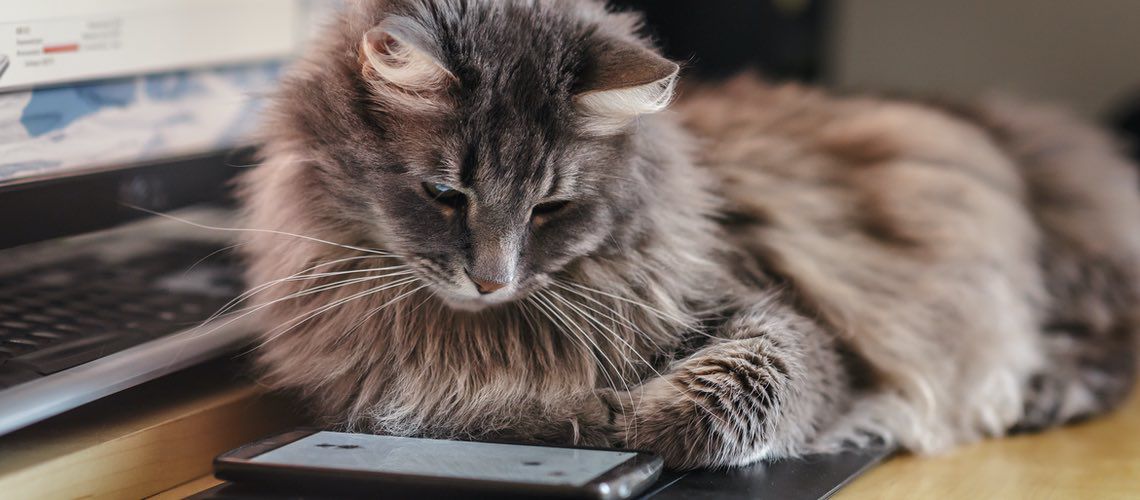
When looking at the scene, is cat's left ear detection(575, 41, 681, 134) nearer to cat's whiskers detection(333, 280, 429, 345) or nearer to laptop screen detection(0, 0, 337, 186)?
cat's whiskers detection(333, 280, 429, 345)

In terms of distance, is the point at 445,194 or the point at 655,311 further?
the point at 655,311

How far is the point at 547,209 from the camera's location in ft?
4.06

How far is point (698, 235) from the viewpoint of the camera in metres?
1.39

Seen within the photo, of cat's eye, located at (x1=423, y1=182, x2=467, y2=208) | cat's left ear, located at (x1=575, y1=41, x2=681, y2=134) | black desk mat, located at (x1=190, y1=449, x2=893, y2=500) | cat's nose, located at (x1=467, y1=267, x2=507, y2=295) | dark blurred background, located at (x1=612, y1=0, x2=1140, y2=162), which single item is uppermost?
dark blurred background, located at (x1=612, y1=0, x2=1140, y2=162)

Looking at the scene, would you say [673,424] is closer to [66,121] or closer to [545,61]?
[545,61]

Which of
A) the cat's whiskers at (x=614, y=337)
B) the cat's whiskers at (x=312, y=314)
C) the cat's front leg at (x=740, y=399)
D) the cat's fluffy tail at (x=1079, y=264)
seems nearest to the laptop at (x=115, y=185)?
the cat's whiskers at (x=312, y=314)

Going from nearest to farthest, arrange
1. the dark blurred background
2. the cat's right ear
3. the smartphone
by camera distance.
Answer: the smartphone, the cat's right ear, the dark blurred background

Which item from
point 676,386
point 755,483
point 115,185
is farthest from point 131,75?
point 755,483

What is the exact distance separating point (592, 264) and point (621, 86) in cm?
25

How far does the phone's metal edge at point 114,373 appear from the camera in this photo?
1104 mm

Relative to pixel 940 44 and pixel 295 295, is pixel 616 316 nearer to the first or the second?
pixel 295 295

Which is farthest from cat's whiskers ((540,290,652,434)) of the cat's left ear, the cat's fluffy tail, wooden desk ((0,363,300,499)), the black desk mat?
the cat's fluffy tail

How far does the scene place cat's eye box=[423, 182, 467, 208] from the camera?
1.18 meters

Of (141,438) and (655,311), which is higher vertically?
(655,311)
